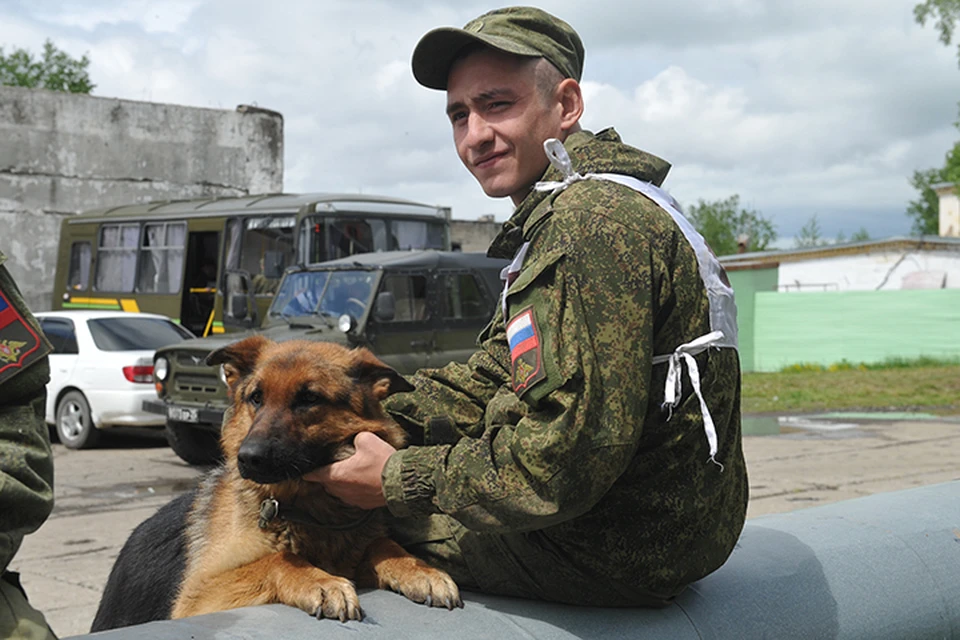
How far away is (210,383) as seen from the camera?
10.6 m

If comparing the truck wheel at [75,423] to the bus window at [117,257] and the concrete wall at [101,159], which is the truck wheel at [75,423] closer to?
the bus window at [117,257]

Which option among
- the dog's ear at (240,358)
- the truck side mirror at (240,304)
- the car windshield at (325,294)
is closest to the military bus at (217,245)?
the truck side mirror at (240,304)

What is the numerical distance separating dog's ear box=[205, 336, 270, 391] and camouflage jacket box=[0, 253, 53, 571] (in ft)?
2.60

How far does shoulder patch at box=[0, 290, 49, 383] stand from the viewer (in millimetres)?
2182

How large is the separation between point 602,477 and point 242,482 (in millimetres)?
1170

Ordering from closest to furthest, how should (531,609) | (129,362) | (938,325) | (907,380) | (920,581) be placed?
(531,609), (920,581), (129,362), (907,380), (938,325)

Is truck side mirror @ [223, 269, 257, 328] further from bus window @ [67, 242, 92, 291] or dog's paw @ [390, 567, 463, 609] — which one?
dog's paw @ [390, 567, 463, 609]

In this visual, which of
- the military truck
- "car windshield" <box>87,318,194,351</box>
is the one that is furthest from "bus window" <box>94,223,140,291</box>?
the military truck

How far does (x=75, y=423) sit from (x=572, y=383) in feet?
40.3

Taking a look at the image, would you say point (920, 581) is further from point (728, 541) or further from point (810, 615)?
point (728, 541)

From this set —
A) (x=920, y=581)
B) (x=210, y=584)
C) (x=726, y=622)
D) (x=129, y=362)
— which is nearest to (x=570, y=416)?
(x=726, y=622)

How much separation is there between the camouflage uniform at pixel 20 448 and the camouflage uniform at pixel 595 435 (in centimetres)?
82

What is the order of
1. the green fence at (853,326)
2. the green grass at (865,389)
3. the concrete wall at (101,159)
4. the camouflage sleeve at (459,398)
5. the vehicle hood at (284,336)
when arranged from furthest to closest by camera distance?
the green fence at (853,326), the concrete wall at (101,159), the green grass at (865,389), the vehicle hood at (284,336), the camouflage sleeve at (459,398)

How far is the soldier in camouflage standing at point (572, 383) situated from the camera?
7.29 ft
